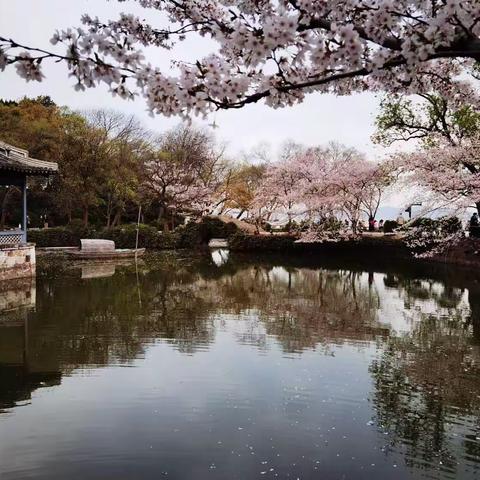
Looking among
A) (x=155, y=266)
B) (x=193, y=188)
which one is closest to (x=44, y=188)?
(x=193, y=188)

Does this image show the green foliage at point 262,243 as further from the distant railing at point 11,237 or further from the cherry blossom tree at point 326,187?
the distant railing at point 11,237

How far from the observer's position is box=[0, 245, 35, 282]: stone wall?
16578mm

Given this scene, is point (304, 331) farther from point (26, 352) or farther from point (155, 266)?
point (155, 266)

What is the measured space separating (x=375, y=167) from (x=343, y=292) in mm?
11711

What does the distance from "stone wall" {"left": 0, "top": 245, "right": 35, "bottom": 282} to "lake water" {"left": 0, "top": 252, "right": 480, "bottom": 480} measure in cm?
257

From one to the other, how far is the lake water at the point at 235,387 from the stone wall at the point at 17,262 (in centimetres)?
257

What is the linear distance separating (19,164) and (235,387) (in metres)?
12.9

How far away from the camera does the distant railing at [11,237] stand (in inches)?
666

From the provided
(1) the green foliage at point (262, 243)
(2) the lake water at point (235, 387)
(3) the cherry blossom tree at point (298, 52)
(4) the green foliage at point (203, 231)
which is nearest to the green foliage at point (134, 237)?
(4) the green foliage at point (203, 231)

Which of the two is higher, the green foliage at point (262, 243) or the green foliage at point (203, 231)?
the green foliage at point (203, 231)

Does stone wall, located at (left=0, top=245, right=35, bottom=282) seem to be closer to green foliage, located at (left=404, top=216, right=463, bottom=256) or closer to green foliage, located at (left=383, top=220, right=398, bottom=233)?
green foliage, located at (left=404, top=216, right=463, bottom=256)

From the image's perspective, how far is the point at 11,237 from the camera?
677 inches

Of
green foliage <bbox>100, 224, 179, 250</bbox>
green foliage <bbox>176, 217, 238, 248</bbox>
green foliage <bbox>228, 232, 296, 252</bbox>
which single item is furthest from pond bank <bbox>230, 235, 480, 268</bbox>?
green foliage <bbox>100, 224, 179, 250</bbox>

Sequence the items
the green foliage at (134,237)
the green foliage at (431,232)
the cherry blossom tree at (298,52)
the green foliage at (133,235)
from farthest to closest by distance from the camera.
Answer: the green foliage at (134,237)
the green foliage at (133,235)
the green foliage at (431,232)
the cherry blossom tree at (298,52)
